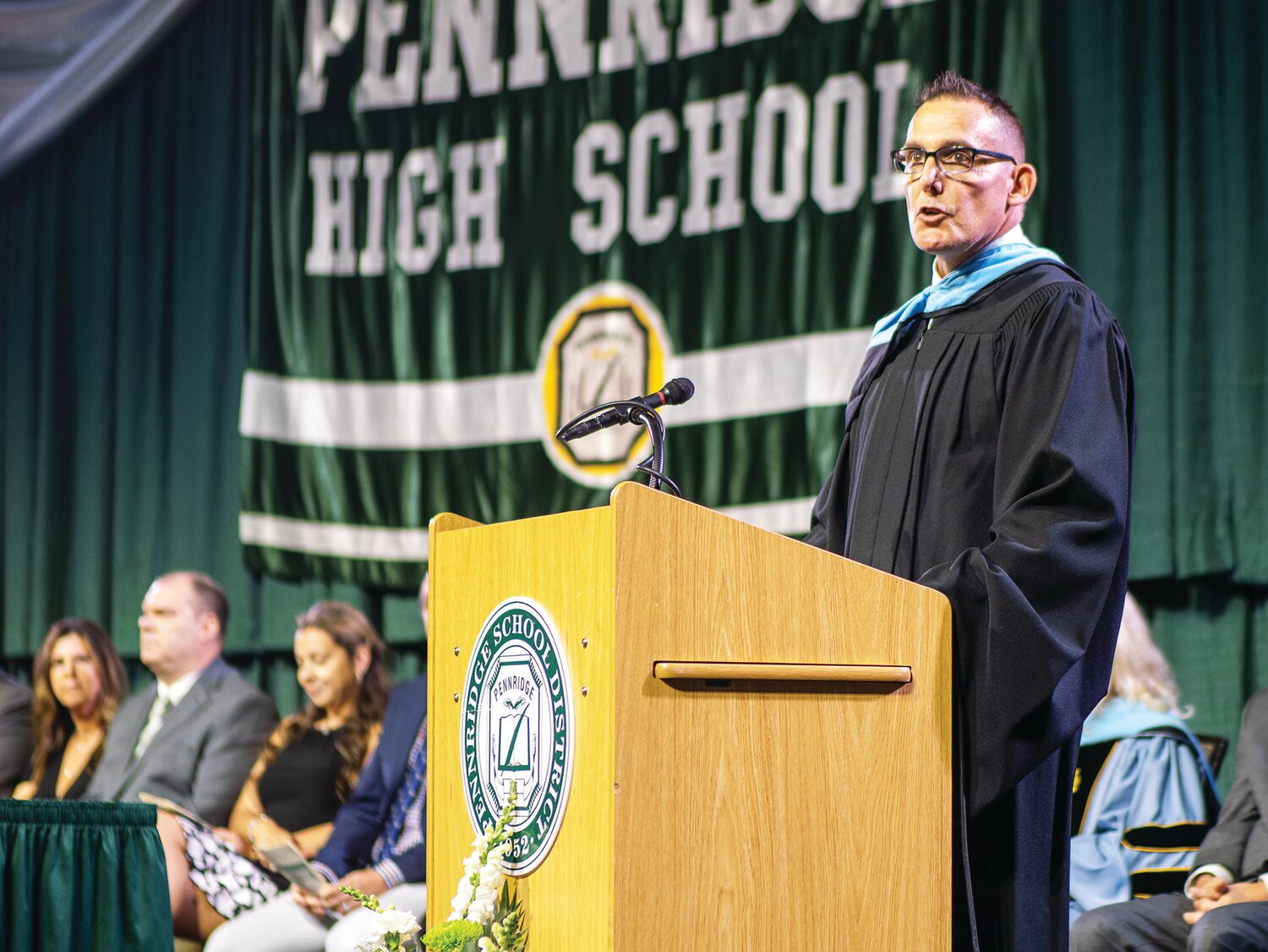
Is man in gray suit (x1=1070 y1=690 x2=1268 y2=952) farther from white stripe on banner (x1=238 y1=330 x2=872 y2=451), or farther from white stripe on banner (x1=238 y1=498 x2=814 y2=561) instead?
white stripe on banner (x1=238 y1=498 x2=814 y2=561)

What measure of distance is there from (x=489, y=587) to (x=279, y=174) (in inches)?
204

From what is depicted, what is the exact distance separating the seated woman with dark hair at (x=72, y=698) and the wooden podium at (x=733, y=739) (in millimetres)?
4667

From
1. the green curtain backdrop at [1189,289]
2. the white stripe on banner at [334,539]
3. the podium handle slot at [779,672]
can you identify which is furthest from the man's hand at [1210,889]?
the white stripe on banner at [334,539]

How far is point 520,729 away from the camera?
5.75ft

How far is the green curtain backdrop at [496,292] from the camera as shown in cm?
441

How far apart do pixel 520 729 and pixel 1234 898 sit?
2.42 metres

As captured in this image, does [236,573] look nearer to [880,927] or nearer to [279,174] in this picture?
[279,174]

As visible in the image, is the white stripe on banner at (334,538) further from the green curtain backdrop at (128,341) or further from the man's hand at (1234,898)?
the man's hand at (1234,898)

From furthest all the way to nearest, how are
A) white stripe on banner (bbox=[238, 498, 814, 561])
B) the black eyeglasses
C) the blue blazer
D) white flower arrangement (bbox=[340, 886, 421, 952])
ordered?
white stripe on banner (bbox=[238, 498, 814, 561]), the blue blazer, the black eyeglasses, white flower arrangement (bbox=[340, 886, 421, 952])

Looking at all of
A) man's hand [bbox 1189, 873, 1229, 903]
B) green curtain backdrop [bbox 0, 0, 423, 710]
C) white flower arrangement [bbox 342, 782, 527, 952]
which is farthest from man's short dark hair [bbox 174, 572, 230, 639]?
white flower arrangement [bbox 342, 782, 527, 952]

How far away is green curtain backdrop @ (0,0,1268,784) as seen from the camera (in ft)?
14.5

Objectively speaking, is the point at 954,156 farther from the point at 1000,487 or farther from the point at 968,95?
the point at 1000,487

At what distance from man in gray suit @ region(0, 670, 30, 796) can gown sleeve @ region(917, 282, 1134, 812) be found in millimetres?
5124

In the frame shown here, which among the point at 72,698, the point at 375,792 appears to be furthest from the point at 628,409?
the point at 72,698
